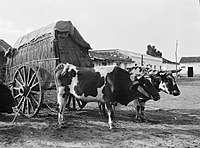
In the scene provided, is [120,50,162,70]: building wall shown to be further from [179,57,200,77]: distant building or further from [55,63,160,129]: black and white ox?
[55,63,160,129]: black and white ox

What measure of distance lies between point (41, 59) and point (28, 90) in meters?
1.07

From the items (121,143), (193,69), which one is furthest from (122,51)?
(121,143)

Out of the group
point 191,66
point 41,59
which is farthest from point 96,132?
point 191,66

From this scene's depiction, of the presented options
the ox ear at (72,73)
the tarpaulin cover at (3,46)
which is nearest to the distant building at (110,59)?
the tarpaulin cover at (3,46)

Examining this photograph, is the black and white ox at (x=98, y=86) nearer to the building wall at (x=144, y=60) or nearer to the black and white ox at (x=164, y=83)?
the black and white ox at (x=164, y=83)

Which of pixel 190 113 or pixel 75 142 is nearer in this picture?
pixel 75 142

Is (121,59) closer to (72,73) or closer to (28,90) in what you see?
(28,90)

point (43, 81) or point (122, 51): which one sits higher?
point (122, 51)

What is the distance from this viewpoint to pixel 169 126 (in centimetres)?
852

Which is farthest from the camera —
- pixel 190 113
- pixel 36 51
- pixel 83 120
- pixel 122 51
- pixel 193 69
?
pixel 193 69

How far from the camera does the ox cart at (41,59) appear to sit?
363 inches

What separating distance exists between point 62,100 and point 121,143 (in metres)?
2.56

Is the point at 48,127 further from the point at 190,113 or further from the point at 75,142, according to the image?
the point at 190,113

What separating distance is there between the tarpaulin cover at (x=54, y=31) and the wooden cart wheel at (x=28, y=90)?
3.81ft
